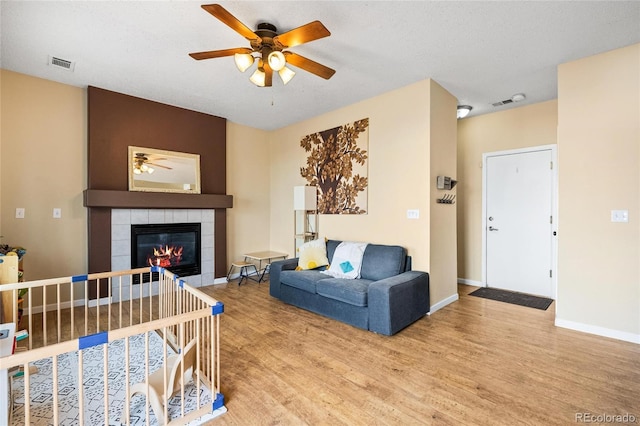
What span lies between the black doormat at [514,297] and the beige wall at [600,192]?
2.44ft

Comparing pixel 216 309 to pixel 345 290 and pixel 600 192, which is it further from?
pixel 600 192

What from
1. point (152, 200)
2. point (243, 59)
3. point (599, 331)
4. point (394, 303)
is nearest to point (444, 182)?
point (394, 303)

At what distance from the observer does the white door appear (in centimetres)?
396

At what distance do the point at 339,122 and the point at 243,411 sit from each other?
12.1 ft

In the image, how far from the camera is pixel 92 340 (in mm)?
1271

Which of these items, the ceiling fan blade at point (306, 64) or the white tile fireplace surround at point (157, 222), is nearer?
the ceiling fan blade at point (306, 64)

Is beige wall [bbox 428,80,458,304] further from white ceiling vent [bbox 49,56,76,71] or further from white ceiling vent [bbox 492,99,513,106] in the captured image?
white ceiling vent [bbox 49,56,76,71]

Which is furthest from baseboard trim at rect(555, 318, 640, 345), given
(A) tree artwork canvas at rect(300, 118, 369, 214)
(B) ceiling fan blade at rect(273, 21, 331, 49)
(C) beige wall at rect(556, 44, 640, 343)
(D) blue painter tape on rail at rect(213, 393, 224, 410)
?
(B) ceiling fan blade at rect(273, 21, 331, 49)

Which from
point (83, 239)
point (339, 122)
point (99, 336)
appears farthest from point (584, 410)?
point (83, 239)

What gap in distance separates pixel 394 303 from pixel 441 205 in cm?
146

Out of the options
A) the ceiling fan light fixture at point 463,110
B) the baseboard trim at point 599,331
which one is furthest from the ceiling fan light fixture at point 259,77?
the baseboard trim at point 599,331

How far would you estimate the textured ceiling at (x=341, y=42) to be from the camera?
2.19 metres

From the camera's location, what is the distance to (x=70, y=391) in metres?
1.95

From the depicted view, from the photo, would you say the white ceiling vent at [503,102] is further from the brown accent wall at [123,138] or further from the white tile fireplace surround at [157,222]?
the white tile fireplace surround at [157,222]
